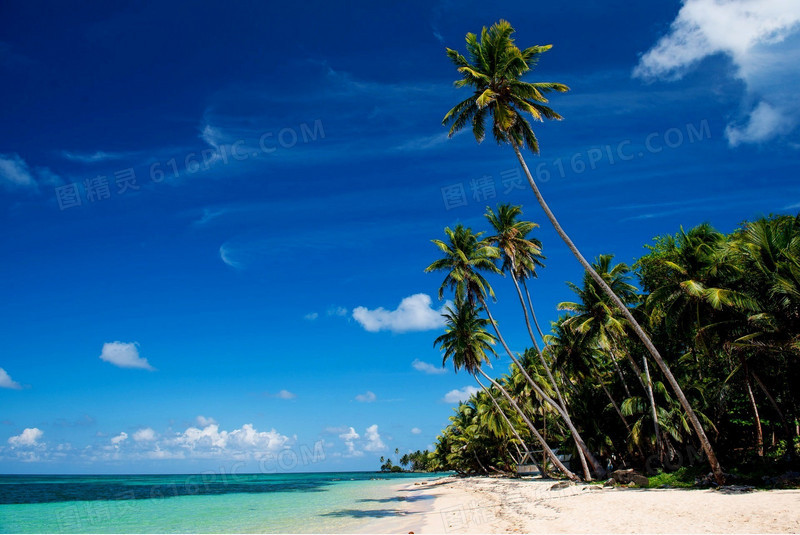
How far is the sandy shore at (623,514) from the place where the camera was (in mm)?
9930

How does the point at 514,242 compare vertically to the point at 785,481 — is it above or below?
above

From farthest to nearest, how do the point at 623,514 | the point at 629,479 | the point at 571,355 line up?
the point at 571,355
the point at 629,479
the point at 623,514

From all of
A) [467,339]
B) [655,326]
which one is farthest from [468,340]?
[655,326]

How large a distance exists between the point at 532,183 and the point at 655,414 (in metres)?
13.1

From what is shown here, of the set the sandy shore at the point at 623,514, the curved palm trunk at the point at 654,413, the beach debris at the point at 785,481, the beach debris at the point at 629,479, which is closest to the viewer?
the sandy shore at the point at 623,514

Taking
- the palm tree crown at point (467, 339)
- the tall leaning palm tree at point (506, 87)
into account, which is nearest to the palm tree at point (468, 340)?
the palm tree crown at point (467, 339)

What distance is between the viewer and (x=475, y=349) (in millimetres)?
30016

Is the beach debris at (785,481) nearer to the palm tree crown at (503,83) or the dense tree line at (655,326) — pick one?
the dense tree line at (655,326)

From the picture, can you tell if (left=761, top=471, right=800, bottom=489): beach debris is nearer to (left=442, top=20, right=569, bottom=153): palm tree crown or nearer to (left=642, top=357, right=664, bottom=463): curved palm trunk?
(left=642, top=357, right=664, bottom=463): curved palm trunk

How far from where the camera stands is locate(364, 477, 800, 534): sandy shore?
9.93 m

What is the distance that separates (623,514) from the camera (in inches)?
490

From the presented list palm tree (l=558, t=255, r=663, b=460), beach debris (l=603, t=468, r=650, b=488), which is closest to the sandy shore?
beach debris (l=603, t=468, r=650, b=488)

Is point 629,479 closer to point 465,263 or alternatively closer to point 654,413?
point 654,413

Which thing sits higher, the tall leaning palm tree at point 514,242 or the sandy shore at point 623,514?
the tall leaning palm tree at point 514,242
